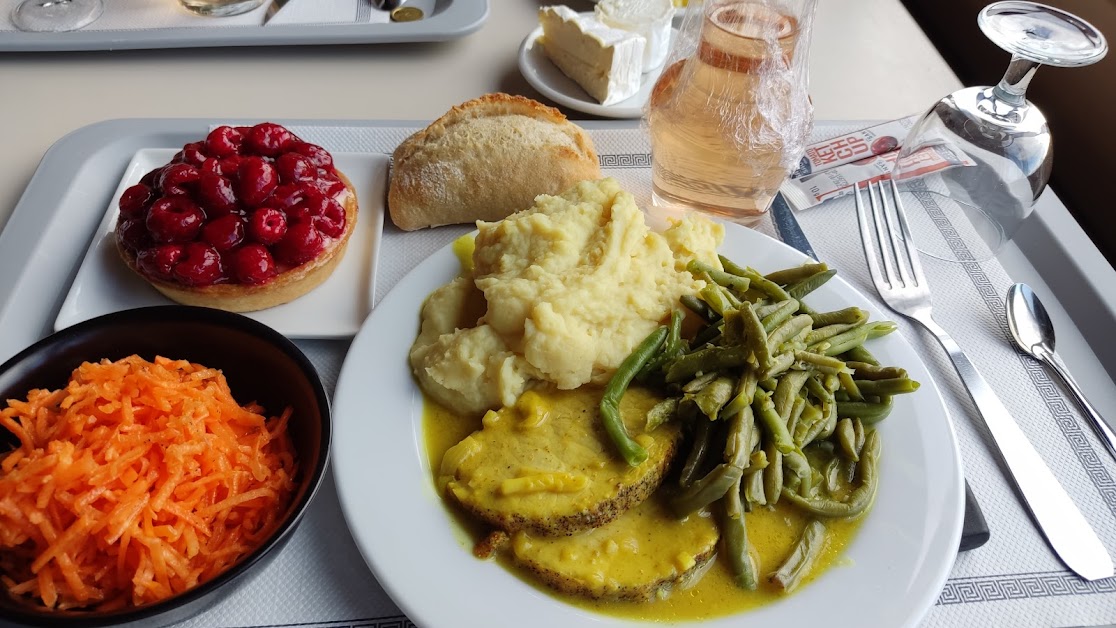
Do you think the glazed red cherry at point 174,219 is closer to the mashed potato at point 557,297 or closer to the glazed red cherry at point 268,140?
the glazed red cherry at point 268,140

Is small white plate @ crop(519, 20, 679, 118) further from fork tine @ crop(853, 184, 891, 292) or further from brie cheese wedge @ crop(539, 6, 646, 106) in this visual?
fork tine @ crop(853, 184, 891, 292)

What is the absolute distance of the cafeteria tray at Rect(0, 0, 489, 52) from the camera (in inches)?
136

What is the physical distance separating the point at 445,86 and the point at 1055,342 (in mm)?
2808

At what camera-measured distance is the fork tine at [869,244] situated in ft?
8.75

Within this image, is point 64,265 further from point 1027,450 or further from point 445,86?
point 1027,450

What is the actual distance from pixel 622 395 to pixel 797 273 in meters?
0.78

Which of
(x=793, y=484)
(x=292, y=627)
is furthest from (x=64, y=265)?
(x=793, y=484)

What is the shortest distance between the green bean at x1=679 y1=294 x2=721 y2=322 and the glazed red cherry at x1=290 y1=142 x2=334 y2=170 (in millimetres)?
1363

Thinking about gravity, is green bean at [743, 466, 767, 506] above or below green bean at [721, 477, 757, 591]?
above

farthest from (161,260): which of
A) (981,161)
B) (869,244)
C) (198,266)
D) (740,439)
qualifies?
(981,161)

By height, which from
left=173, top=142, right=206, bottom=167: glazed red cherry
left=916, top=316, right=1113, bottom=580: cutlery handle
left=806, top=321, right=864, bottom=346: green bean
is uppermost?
left=173, top=142, right=206, bottom=167: glazed red cherry

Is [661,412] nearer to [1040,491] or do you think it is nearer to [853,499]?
[853,499]

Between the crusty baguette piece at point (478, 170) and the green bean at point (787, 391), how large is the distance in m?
1.18

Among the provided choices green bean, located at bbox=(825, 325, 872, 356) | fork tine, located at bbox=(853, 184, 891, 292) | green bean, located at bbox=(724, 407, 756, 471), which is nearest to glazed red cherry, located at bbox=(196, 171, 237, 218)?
A: green bean, located at bbox=(724, 407, 756, 471)
